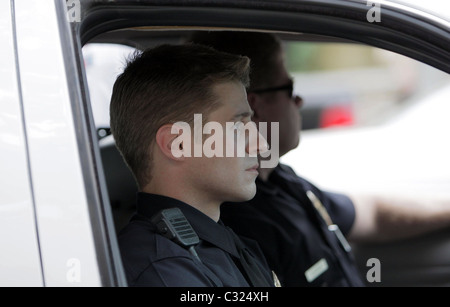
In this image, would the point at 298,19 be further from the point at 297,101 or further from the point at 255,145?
A: the point at 297,101

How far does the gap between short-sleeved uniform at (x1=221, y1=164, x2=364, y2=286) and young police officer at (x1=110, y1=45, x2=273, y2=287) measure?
0.44 m

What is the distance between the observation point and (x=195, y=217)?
4.95 feet

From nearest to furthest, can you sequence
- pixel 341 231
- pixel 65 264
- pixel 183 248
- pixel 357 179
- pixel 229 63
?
pixel 65 264 < pixel 183 248 < pixel 229 63 < pixel 341 231 < pixel 357 179

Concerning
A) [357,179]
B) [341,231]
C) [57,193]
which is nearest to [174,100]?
[57,193]

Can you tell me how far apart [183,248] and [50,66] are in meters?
0.43

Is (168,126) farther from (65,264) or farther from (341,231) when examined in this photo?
(341,231)

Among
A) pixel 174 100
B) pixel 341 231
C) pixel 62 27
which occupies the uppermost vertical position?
pixel 62 27

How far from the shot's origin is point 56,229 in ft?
3.69

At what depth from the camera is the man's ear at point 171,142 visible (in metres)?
1.53

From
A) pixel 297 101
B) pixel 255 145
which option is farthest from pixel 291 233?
pixel 255 145

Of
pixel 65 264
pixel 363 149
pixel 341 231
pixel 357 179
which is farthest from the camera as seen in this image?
pixel 363 149

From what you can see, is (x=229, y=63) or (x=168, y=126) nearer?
(x=168, y=126)

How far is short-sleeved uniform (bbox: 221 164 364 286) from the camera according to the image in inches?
83.0

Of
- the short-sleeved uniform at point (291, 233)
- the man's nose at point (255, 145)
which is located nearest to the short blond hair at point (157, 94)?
the man's nose at point (255, 145)
